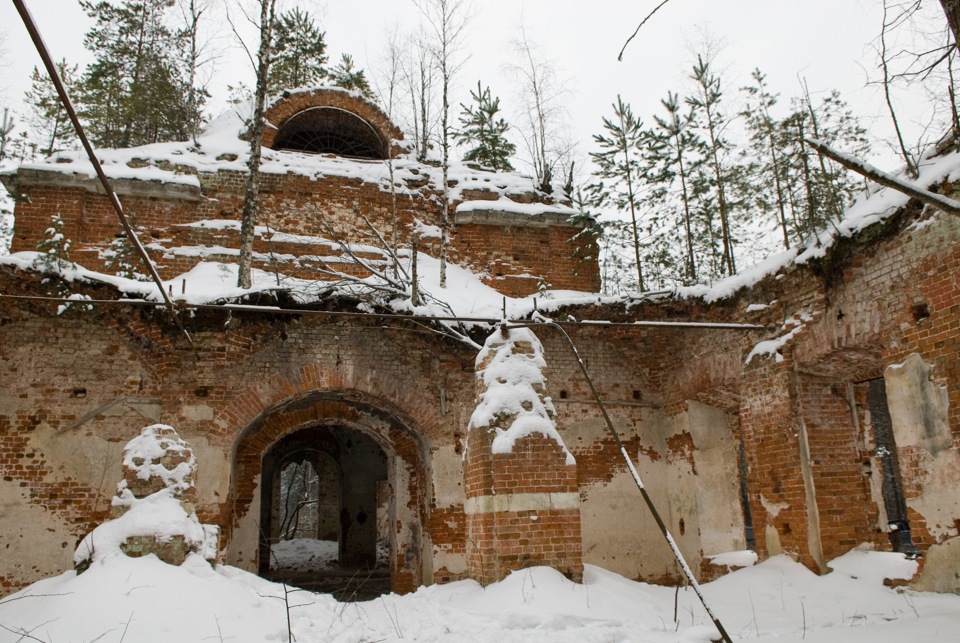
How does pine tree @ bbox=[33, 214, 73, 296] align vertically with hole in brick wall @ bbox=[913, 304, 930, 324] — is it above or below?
above

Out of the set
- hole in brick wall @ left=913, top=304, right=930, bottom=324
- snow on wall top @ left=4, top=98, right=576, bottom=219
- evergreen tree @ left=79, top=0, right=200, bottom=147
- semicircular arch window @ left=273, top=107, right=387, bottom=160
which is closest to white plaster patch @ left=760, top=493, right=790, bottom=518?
hole in brick wall @ left=913, top=304, right=930, bottom=324

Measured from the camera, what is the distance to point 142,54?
832 inches

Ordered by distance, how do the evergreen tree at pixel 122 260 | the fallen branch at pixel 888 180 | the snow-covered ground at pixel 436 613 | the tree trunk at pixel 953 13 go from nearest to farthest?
the fallen branch at pixel 888 180 < the tree trunk at pixel 953 13 < the snow-covered ground at pixel 436 613 < the evergreen tree at pixel 122 260

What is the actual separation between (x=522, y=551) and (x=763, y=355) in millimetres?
4496

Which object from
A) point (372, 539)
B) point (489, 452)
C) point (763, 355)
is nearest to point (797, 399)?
point (763, 355)

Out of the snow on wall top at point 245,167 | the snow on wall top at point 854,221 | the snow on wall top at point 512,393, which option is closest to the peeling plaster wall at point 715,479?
the snow on wall top at point 854,221

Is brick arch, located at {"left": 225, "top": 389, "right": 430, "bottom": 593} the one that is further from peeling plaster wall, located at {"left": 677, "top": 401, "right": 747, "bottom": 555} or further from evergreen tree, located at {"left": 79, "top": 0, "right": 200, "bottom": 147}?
evergreen tree, located at {"left": 79, "top": 0, "right": 200, "bottom": 147}

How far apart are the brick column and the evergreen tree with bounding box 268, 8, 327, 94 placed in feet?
59.2

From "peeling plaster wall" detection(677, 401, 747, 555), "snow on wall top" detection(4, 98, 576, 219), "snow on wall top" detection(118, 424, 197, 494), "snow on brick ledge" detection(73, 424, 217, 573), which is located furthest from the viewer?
"snow on wall top" detection(4, 98, 576, 219)

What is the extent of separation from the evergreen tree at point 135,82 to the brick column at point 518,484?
16.0 m

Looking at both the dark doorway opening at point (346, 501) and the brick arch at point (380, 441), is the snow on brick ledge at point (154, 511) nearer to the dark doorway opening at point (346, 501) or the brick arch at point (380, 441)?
the brick arch at point (380, 441)

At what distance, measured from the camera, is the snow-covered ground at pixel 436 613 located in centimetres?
484

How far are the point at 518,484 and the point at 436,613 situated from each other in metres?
1.39

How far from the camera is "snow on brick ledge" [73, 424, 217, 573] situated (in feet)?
18.3
